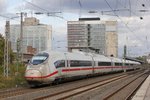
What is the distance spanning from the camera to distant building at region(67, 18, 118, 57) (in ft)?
270

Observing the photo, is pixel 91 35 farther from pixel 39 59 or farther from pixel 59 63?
pixel 39 59

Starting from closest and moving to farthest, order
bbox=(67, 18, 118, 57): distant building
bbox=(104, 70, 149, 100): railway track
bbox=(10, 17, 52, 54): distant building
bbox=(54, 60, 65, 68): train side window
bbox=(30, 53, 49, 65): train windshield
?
1. bbox=(104, 70, 149, 100): railway track
2. bbox=(30, 53, 49, 65): train windshield
3. bbox=(54, 60, 65, 68): train side window
4. bbox=(67, 18, 118, 57): distant building
5. bbox=(10, 17, 52, 54): distant building

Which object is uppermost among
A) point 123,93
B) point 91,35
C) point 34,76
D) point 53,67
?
point 91,35

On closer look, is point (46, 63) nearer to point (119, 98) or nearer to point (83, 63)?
point (119, 98)

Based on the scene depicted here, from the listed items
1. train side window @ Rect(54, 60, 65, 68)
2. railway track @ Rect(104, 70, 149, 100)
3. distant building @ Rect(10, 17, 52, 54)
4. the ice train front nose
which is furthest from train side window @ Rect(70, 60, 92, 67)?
distant building @ Rect(10, 17, 52, 54)

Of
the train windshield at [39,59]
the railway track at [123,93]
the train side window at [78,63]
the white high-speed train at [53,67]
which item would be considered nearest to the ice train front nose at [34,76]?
the white high-speed train at [53,67]

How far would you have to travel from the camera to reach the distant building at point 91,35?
82438mm

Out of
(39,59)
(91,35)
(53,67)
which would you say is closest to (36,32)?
(91,35)

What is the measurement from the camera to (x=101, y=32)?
4001 inches

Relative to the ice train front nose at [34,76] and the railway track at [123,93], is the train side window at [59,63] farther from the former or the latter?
the railway track at [123,93]

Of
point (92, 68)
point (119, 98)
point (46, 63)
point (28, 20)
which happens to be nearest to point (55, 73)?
point (46, 63)

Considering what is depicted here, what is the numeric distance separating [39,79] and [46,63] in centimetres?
174

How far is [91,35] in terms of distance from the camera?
94688 mm

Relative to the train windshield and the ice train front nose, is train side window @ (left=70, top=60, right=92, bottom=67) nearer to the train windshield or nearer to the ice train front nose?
the train windshield
